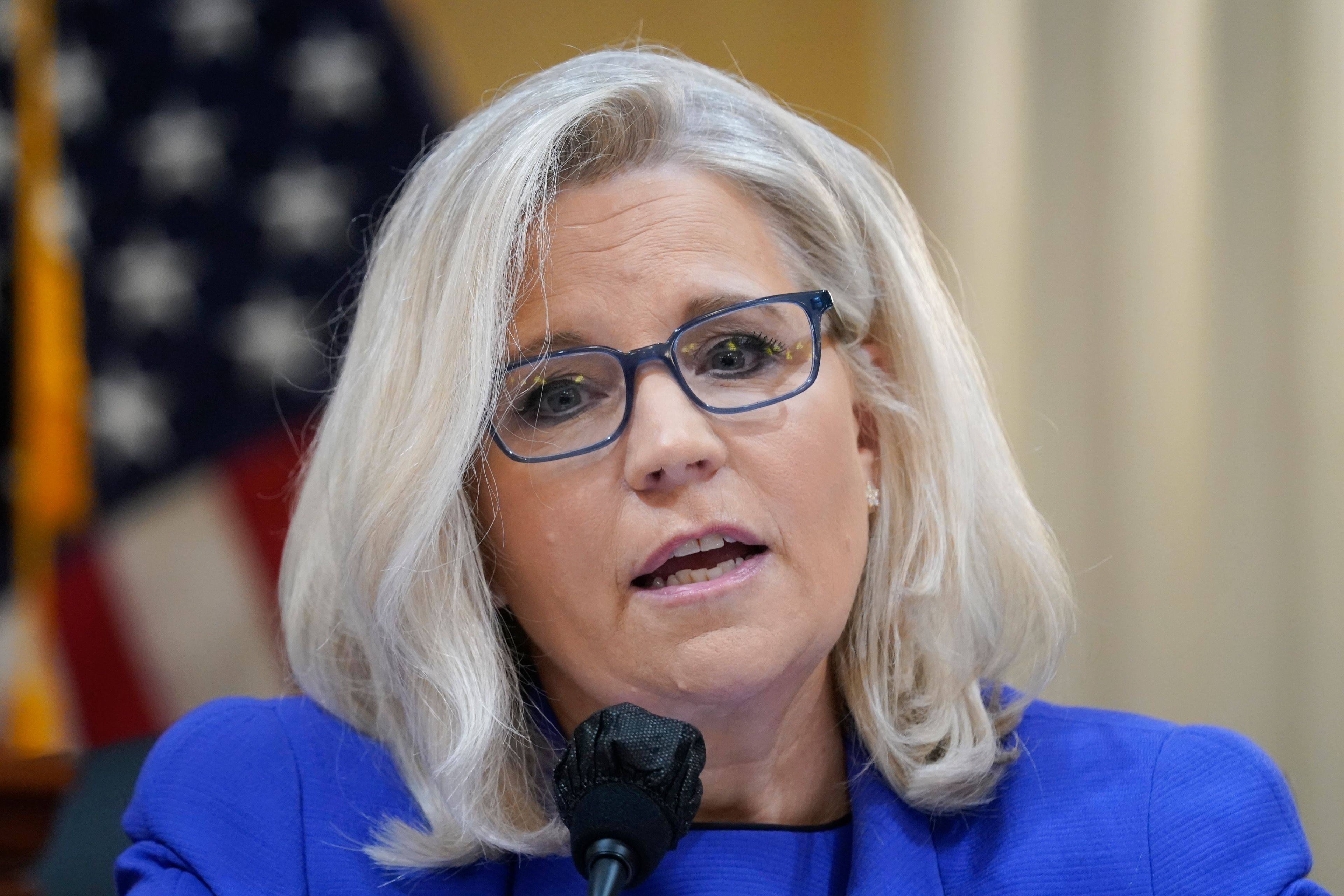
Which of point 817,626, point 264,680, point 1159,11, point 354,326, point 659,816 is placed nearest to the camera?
point 659,816

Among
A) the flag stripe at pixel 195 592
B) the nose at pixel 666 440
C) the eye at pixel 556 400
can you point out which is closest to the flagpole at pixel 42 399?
the flag stripe at pixel 195 592

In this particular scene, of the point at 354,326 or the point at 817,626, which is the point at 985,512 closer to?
the point at 817,626

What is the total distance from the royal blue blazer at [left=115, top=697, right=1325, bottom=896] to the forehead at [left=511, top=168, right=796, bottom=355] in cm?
56

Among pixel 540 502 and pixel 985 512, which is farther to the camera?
pixel 985 512

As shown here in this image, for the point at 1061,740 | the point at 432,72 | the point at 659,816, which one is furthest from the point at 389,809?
the point at 432,72

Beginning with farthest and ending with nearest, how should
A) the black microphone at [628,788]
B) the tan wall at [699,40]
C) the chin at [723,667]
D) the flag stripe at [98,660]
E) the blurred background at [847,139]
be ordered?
1. the flag stripe at [98,660]
2. the tan wall at [699,40]
3. the blurred background at [847,139]
4. the chin at [723,667]
5. the black microphone at [628,788]

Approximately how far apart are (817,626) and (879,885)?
283mm

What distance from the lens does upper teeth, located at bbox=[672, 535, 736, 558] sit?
1.20 m

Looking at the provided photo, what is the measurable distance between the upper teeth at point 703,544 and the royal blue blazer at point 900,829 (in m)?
0.33

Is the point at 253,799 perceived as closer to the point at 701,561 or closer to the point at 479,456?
the point at 479,456

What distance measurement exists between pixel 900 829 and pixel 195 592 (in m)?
1.97

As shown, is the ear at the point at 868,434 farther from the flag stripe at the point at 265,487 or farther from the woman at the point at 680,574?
the flag stripe at the point at 265,487

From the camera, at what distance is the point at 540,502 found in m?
1.27

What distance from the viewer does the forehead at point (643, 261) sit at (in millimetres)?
1270
